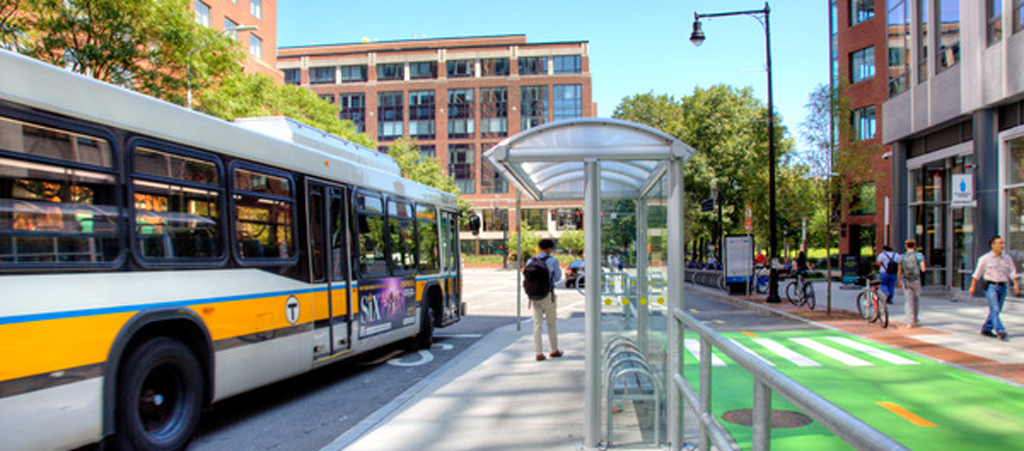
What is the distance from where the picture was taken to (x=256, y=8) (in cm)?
4025

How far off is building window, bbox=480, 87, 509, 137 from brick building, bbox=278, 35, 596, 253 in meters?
0.11

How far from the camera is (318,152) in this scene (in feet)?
27.1

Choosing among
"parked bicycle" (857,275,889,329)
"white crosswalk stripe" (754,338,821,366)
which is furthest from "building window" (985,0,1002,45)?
"white crosswalk stripe" (754,338,821,366)

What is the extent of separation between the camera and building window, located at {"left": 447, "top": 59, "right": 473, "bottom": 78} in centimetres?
6975

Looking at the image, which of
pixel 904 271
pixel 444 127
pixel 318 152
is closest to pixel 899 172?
pixel 904 271

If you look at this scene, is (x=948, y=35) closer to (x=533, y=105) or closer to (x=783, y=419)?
(x=783, y=419)

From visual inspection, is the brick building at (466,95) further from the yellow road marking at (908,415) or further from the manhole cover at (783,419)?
the manhole cover at (783,419)

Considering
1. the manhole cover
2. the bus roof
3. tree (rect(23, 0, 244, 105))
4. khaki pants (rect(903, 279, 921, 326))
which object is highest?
tree (rect(23, 0, 244, 105))

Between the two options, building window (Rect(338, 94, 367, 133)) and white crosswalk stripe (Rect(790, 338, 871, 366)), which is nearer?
white crosswalk stripe (Rect(790, 338, 871, 366))

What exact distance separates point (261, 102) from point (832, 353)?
20604mm

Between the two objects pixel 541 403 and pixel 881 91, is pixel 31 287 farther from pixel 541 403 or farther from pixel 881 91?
pixel 881 91

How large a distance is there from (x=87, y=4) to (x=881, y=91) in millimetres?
35213

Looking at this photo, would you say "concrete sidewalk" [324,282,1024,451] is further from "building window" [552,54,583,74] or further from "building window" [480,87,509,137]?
"building window" [480,87,509,137]

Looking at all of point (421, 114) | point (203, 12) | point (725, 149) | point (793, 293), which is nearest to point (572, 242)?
point (725, 149)
